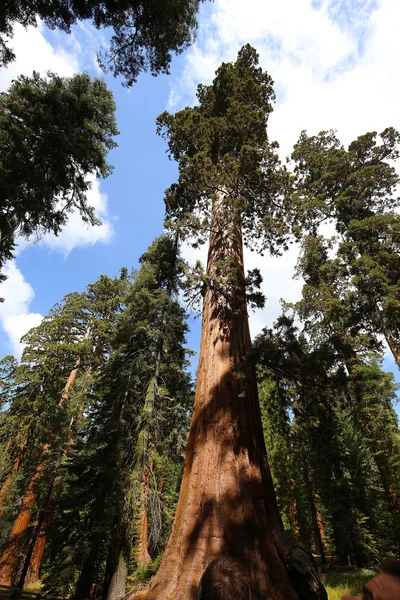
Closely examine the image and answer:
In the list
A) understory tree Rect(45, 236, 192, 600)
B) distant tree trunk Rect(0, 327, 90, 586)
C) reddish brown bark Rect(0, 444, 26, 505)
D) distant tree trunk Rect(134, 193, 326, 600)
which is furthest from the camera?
reddish brown bark Rect(0, 444, 26, 505)

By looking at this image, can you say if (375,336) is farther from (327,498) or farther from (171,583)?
(171,583)

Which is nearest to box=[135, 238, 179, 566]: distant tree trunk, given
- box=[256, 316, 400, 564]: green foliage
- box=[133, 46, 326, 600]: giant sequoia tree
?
box=[256, 316, 400, 564]: green foliage

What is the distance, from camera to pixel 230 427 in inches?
149

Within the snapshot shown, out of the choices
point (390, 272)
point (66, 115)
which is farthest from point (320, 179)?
point (66, 115)

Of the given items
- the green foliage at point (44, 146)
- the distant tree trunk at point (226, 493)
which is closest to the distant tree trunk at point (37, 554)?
the green foliage at point (44, 146)

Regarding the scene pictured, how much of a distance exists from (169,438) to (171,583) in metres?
7.12

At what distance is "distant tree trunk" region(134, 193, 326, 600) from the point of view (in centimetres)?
275

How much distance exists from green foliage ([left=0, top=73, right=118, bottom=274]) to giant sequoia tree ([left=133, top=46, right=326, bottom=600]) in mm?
3048

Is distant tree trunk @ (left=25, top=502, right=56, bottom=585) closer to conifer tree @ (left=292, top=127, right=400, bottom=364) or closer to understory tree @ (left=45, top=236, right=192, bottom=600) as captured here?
understory tree @ (left=45, top=236, right=192, bottom=600)

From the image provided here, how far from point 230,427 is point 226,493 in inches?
29.1

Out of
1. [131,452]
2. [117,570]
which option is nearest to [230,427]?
[131,452]

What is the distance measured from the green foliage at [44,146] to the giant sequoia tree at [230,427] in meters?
3.05

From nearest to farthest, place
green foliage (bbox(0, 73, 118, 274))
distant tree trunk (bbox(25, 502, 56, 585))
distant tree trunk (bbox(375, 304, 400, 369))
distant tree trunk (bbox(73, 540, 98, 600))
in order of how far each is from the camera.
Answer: green foliage (bbox(0, 73, 118, 274))
distant tree trunk (bbox(73, 540, 98, 600))
distant tree trunk (bbox(375, 304, 400, 369))
distant tree trunk (bbox(25, 502, 56, 585))

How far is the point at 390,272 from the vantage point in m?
11.8
